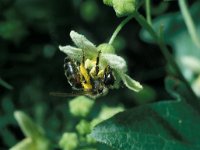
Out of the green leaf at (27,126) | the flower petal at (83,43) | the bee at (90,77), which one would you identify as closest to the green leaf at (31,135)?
the green leaf at (27,126)

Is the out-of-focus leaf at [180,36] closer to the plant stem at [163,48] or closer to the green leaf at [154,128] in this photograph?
the plant stem at [163,48]

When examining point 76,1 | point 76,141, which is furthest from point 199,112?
point 76,1

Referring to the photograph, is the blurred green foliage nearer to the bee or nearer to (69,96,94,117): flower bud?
A: (69,96,94,117): flower bud

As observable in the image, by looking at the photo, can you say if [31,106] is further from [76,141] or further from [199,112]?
[199,112]

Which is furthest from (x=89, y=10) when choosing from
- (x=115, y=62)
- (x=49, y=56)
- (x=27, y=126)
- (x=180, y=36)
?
(x=115, y=62)

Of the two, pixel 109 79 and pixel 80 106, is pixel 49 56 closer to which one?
pixel 80 106

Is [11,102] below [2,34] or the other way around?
below
